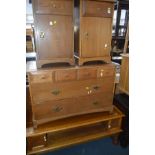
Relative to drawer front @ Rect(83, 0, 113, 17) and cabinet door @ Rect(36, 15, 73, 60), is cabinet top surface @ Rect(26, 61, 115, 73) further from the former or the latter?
drawer front @ Rect(83, 0, 113, 17)

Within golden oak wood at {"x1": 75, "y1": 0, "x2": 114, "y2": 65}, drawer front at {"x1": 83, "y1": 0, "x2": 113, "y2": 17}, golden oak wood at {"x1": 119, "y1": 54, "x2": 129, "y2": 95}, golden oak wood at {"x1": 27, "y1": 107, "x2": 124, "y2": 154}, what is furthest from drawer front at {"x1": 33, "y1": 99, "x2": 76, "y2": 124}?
drawer front at {"x1": 83, "y1": 0, "x2": 113, "y2": 17}

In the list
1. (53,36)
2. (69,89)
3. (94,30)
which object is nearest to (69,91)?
(69,89)

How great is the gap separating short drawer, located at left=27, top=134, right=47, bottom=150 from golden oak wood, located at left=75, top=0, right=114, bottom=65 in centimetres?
89

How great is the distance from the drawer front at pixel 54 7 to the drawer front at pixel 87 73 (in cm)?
57

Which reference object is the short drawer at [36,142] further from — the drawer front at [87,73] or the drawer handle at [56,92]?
the drawer front at [87,73]

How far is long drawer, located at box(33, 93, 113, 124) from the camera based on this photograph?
5.00 feet

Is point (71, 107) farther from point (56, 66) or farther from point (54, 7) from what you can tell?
point (54, 7)

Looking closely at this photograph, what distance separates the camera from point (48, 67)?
1504 millimetres

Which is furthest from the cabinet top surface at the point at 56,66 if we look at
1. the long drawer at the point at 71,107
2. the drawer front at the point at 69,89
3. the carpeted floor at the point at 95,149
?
the carpeted floor at the point at 95,149

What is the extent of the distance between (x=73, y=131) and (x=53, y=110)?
1.58ft

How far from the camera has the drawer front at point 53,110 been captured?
151 centimetres

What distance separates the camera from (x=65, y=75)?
149cm
